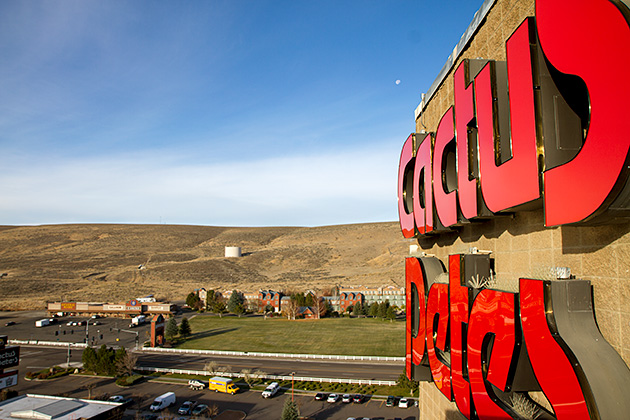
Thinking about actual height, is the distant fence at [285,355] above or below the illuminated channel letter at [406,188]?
below

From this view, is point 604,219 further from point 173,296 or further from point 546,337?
point 173,296

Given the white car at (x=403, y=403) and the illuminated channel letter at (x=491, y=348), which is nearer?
the illuminated channel letter at (x=491, y=348)

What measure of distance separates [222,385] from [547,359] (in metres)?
40.3

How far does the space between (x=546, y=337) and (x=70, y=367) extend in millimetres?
56608

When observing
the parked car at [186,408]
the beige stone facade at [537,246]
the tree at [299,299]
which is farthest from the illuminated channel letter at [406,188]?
the tree at [299,299]

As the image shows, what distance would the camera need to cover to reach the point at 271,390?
39.8m

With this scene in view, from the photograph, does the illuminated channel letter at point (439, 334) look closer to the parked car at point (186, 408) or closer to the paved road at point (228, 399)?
the paved road at point (228, 399)

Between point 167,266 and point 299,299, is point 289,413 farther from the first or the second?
point 167,266

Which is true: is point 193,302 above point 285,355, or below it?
above

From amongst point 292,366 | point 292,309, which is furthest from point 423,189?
point 292,309

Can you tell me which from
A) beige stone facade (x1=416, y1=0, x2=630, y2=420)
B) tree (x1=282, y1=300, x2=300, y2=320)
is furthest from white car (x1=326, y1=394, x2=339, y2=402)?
tree (x1=282, y1=300, x2=300, y2=320)

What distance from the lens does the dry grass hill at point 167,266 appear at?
358ft

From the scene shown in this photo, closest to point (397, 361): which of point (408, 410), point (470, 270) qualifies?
point (408, 410)

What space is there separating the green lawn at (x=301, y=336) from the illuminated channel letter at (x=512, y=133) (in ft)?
159
